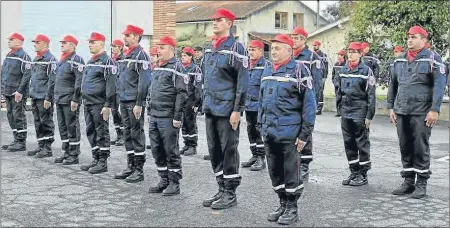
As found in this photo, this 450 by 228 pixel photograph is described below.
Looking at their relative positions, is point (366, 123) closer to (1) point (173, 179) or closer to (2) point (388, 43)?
(1) point (173, 179)

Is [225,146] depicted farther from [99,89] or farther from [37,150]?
[37,150]

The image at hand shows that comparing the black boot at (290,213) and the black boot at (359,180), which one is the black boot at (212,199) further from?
the black boot at (359,180)

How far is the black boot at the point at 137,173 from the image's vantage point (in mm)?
8109

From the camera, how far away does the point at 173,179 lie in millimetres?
7383

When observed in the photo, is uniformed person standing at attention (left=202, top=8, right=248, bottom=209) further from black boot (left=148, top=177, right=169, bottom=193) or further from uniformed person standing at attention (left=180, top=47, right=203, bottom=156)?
uniformed person standing at attention (left=180, top=47, right=203, bottom=156)

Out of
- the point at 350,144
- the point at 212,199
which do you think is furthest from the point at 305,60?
the point at 212,199

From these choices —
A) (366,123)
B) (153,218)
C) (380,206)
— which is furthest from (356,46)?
(153,218)

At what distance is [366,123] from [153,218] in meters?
3.29

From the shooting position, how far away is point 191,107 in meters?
10.9

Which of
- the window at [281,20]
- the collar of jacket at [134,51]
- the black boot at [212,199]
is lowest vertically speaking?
the black boot at [212,199]

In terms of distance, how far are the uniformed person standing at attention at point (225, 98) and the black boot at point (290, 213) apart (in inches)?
31.2

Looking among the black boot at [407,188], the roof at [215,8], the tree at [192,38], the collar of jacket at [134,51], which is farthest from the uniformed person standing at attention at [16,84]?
the roof at [215,8]

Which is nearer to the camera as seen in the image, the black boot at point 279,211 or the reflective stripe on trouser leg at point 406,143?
the black boot at point 279,211

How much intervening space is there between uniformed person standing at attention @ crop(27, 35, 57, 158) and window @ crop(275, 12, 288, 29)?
32748mm
